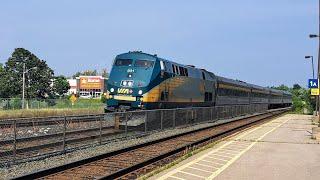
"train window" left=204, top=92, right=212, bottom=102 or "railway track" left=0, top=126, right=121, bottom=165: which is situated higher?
"train window" left=204, top=92, right=212, bottom=102

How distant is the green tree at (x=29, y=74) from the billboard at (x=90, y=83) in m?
68.4

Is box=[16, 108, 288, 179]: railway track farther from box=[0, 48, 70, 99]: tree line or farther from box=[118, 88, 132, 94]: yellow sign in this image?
box=[0, 48, 70, 99]: tree line

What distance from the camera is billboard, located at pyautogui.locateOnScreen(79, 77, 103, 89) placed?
15625 centimetres

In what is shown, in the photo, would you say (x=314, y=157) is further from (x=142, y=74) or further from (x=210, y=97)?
(x=210, y=97)

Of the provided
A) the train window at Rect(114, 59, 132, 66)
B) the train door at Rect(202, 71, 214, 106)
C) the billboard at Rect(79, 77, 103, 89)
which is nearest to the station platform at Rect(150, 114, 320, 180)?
the train window at Rect(114, 59, 132, 66)

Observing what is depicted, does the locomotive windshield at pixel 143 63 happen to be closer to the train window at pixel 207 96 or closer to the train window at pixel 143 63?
the train window at pixel 143 63

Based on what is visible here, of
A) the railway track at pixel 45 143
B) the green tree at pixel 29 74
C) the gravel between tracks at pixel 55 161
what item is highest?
the green tree at pixel 29 74

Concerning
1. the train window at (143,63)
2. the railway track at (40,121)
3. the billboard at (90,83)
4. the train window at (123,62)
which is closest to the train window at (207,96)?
the train window at (123,62)

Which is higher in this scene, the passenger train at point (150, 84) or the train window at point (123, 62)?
the train window at point (123, 62)

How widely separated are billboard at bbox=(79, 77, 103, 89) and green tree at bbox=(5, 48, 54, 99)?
68372mm

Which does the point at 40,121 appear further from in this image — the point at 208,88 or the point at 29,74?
the point at 29,74

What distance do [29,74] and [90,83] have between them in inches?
2923

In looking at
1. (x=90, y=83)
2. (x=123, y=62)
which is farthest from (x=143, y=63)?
(x=90, y=83)

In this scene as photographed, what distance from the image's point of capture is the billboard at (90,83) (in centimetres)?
15625
